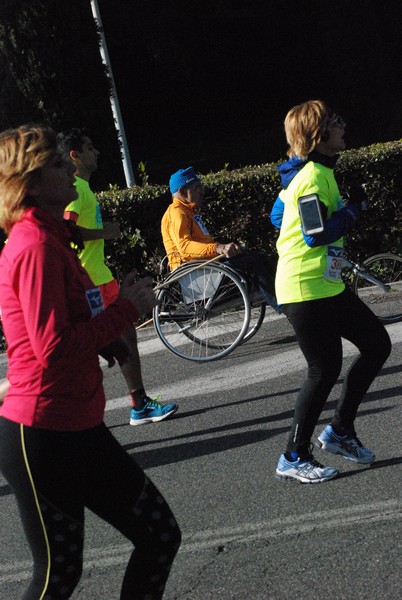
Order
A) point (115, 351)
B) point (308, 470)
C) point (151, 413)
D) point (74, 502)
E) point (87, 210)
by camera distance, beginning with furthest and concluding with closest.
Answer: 1. point (151, 413)
2. point (87, 210)
3. point (308, 470)
4. point (115, 351)
5. point (74, 502)

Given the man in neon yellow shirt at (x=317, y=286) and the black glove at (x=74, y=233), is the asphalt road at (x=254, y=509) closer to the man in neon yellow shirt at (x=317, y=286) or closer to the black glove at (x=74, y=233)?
the man in neon yellow shirt at (x=317, y=286)

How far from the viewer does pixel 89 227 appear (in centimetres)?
588

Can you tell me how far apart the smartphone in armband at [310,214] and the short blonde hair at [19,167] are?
181 centimetres

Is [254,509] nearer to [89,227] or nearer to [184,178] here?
[89,227]

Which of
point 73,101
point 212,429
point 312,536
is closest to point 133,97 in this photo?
point 73,101

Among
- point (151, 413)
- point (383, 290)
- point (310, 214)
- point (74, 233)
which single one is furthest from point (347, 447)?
point (383, 290)

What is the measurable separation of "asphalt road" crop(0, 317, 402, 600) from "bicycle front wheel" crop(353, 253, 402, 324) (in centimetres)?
156

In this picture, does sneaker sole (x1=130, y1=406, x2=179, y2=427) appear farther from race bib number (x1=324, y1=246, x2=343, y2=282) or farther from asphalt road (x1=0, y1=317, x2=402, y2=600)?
race bib number (x1=324, y1=246, x2=343, y2=282)

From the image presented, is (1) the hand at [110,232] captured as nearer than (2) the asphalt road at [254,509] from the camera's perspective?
No

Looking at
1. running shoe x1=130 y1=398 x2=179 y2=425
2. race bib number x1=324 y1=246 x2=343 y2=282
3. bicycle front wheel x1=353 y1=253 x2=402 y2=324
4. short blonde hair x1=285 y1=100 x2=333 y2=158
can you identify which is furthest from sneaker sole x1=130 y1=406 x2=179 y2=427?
bicycle front wheel x1=353 y1=253 x2=402 y2=324

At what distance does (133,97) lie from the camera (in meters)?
28.7

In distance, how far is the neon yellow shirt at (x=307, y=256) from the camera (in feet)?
14.4

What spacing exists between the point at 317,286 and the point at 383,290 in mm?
4018

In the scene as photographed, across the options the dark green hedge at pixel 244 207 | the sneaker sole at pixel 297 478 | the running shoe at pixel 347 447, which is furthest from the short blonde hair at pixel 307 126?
the dark green hedge at pixel 244 207
